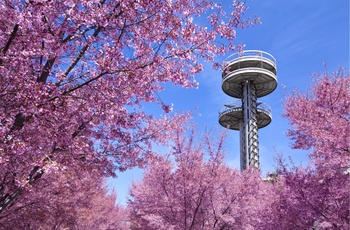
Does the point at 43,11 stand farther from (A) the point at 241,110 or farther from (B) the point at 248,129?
(A) the point at 241,110

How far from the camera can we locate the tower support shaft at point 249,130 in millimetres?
34531

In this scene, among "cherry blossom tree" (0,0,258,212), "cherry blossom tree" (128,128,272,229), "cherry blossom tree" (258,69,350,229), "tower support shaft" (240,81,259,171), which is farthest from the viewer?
"tower support shaft" (240,81,259,171)

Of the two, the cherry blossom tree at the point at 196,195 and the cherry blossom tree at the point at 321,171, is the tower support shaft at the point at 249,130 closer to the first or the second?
the cherry blossom tree at the point at 196,195

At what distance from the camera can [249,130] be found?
3578 cm

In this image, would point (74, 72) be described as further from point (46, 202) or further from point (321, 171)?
point (321, 171)

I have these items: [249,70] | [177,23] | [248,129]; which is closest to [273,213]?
[177,23]

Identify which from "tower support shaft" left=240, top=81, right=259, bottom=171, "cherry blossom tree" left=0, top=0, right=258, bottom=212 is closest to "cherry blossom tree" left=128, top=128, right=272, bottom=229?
"cherry blossom tree" left=0, top=0, right=258, bottom=212

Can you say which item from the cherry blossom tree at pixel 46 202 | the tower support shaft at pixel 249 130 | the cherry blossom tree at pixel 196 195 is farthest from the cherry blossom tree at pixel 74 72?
the tower support shaft at pixel 249 130

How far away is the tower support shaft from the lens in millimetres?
34531

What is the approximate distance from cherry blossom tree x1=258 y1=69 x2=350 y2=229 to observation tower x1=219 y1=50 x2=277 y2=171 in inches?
945

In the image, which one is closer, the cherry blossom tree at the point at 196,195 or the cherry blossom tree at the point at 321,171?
the cherry blossom tree at the point at 321,171

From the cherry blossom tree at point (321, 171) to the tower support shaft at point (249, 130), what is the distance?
2316cm

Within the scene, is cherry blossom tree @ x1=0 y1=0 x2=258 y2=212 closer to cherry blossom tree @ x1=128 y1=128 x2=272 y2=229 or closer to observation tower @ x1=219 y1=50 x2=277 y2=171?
cherry blossom tree @ x1=128 y1=128 x2=272 y2=229

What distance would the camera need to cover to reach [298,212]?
9.38 m
